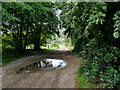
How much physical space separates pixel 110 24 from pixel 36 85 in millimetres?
3533

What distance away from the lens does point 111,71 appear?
116 inches

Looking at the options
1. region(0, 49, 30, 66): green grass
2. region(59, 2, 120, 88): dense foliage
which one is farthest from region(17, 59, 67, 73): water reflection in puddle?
region(59, 2, 120, 88): dense foliage

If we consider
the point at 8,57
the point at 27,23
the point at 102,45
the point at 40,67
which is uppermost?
the point at 27,23

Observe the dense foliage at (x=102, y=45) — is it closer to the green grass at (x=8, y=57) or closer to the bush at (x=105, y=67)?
the bush at (x=105, y=67)

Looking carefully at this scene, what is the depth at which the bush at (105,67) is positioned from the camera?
290 centimetres

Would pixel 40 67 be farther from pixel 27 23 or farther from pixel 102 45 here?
pixel 27 23

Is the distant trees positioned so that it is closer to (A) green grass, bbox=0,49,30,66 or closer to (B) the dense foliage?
(A) green grass, bbox=0,49,30,66

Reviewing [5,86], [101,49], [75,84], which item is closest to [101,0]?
[101,49]

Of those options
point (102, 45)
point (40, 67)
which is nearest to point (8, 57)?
point (40, 67)

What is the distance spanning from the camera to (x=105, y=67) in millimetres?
3332

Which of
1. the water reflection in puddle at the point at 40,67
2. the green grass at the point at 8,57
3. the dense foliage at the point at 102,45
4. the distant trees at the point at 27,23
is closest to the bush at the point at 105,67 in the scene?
the dense foliage at the point at 102,45

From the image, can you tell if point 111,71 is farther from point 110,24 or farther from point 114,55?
point 110,24

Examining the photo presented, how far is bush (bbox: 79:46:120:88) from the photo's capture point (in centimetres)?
290

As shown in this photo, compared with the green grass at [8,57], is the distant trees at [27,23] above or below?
above
